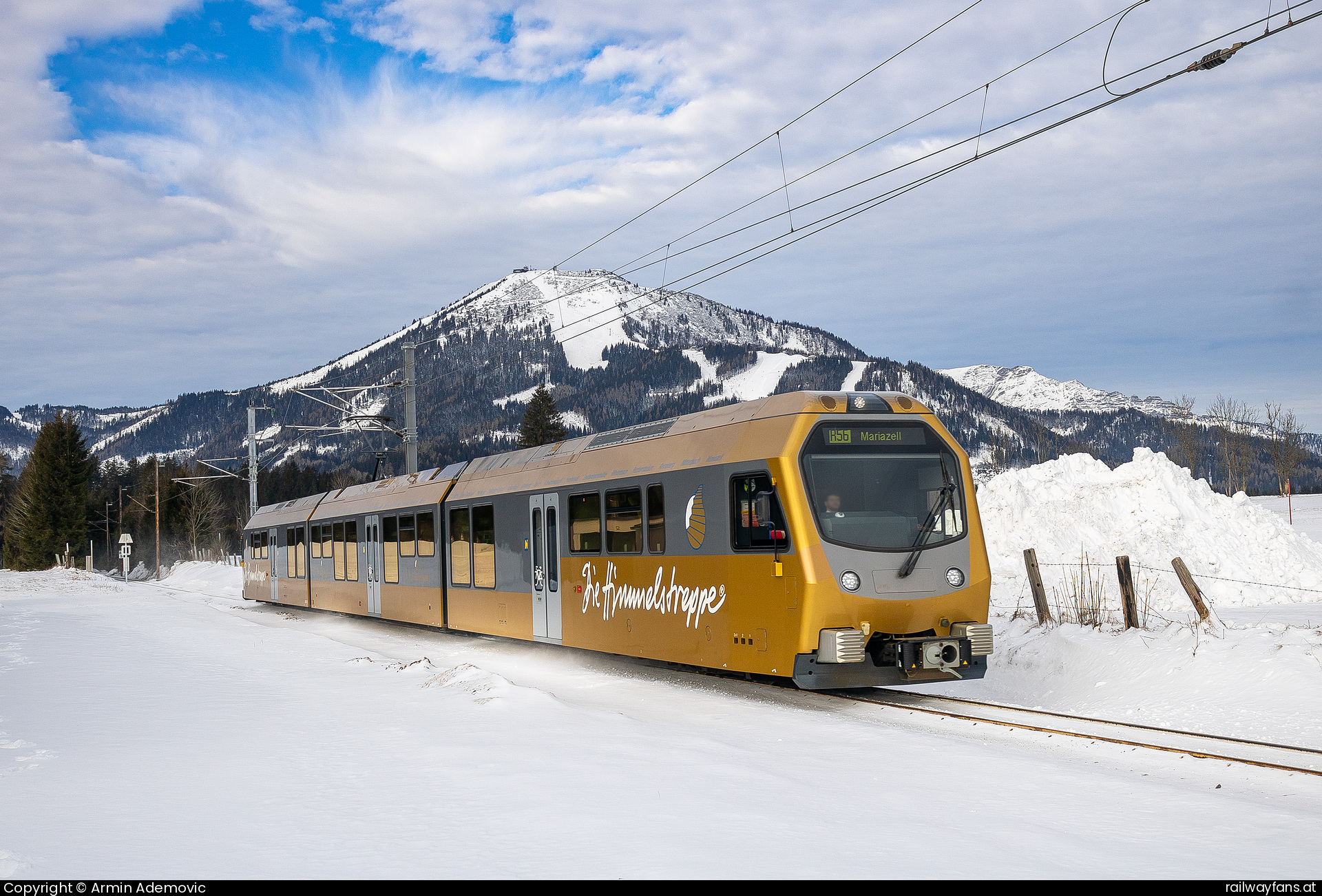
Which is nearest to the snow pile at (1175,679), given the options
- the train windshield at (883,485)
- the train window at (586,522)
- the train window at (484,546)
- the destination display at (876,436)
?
the train windshield at (883,485)

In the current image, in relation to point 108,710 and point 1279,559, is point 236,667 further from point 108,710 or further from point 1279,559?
point 1279,559

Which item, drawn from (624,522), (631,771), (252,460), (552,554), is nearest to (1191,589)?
(624,522)

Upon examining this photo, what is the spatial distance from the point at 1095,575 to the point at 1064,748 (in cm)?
1609

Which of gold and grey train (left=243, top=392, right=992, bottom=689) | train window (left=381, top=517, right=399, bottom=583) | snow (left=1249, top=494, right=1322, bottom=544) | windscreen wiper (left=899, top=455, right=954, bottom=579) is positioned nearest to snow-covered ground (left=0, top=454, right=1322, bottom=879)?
gold and grey train (left=243, top=392, right=992, bottom=689)

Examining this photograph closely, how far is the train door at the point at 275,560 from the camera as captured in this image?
33312 mm

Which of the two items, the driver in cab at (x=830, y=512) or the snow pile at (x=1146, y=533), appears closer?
the driver in cab at (x=830, y=512)

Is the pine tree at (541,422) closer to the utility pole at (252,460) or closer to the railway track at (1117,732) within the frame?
the utility pole at (252,460)

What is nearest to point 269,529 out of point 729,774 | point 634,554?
point 634,554

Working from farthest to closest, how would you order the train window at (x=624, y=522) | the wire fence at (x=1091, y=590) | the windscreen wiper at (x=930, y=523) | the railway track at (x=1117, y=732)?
the wire fence at (x=1091, y=590)
the train window at (x=624, y=522)
the windscreen wiper at (x=930, y=523)
the railway track at (x=1117, y=732)

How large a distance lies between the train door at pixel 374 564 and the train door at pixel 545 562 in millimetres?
8429

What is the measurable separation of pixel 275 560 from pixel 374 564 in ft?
35.4

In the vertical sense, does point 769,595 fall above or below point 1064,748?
above

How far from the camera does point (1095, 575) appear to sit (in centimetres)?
2361

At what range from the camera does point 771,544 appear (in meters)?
11.1
